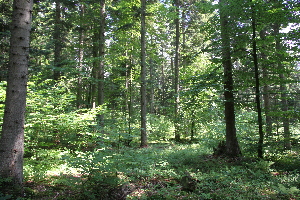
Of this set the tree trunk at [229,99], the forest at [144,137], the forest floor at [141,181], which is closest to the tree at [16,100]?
the forest at [144,137]

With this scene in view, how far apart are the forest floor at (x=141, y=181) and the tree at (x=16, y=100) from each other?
0.71 meters

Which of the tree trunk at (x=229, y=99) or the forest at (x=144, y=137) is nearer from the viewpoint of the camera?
the forest at (x=144, y=137)

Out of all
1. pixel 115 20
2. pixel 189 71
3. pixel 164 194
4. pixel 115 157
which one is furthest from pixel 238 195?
pixel 115 20

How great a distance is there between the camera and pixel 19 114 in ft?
13.7

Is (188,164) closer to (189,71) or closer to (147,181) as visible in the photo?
(147,181)

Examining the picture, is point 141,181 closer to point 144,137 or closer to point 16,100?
point 16,100

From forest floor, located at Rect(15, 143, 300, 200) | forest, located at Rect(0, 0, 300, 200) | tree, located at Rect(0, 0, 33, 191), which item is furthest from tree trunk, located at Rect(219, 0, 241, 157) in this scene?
tree, located at Rect(0, 0, 33, 191)

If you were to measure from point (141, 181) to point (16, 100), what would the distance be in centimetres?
403

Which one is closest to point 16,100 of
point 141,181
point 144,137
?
point 141,181

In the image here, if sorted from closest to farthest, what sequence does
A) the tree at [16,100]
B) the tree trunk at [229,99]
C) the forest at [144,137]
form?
the tree at [16,100] < the forest at [144,137] < the tree trunk at [229,99]

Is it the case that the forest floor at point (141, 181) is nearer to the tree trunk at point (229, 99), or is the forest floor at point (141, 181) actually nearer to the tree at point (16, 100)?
the tree at point (16, 100)

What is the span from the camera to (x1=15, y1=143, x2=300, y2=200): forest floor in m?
4.31

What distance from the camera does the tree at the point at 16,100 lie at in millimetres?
4062

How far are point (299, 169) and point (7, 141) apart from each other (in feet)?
29.0
